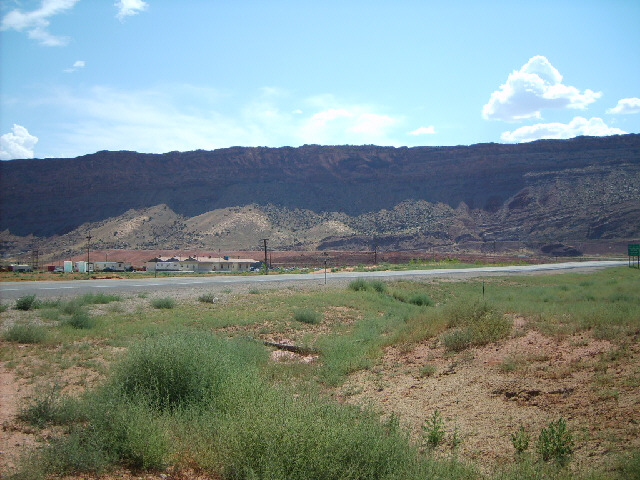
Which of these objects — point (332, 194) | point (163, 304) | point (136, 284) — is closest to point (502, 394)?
point (163, 304)

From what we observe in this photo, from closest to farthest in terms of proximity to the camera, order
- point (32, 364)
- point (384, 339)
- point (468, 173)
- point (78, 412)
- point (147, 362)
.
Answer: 1. point (78, 412)
2. point (147, 362)
3. point (32, 364)
4. point (384, 339)
5. point (468, 173)

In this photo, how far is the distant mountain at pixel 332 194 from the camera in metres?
106

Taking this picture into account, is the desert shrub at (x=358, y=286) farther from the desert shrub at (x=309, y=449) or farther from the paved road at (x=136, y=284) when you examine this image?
the desert shrub at (x=309, y=449)

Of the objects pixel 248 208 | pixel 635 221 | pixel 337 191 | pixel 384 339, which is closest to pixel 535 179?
pixel 635 221

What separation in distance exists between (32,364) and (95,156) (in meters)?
130

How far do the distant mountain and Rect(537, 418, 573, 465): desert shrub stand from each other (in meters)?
96.3

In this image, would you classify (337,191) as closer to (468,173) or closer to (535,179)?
→ (468,173)

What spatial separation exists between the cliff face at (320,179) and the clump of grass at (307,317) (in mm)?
94139

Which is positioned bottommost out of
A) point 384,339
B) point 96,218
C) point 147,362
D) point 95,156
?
point 384,339

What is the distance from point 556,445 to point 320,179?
404ft

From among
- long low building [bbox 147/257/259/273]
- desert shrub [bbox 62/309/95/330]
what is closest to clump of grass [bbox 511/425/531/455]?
desert shrub [bbox 62/309/95/330]

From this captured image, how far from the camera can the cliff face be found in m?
114

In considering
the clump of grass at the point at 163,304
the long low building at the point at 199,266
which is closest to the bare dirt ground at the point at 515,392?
the clump of grass at the point at 163,304

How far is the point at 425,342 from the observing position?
573 inches
